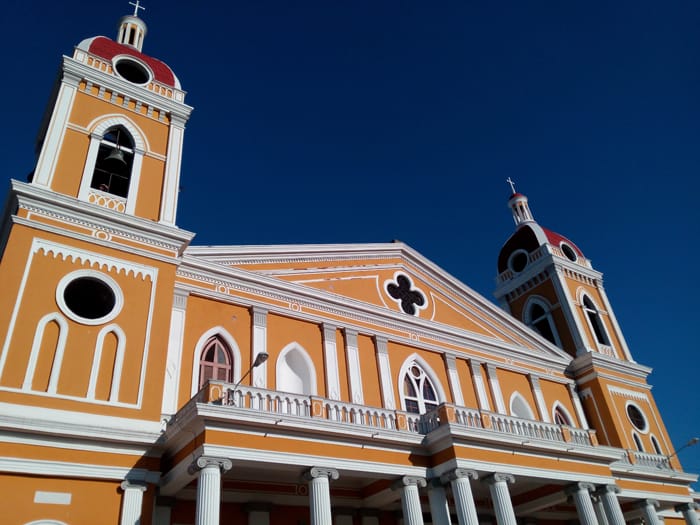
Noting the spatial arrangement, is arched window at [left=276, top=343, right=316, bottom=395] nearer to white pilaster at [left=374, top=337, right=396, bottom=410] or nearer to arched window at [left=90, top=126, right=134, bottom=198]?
white pilaster at [left=374, top=337, right=396, bottom=410]

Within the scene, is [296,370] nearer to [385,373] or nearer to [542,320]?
[385,373]

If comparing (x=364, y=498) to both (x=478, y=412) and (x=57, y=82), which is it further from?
(x=57, y=82)

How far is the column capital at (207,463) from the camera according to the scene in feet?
33.7

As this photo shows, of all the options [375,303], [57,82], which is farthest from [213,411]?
[57,82]

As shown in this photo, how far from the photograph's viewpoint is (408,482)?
1301 cm

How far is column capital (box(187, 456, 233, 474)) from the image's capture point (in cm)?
1027

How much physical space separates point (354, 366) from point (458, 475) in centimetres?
453

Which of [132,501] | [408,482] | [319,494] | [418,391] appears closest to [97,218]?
[132,501]

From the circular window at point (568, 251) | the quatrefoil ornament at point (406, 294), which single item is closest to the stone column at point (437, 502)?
the quatrefoil ornament at point (406, 294)

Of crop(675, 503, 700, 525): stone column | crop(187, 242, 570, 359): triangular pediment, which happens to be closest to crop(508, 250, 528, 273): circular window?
crop(187, 242, 570, 359): triangular pediment

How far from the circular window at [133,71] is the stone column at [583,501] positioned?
1585 centimetres

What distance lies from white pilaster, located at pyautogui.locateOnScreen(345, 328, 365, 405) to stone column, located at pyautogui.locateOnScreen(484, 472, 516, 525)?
3.87m

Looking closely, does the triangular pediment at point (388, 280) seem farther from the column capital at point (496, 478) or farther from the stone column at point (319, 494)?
the stone column at point (319, 494)

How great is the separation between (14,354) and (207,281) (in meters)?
5.00
